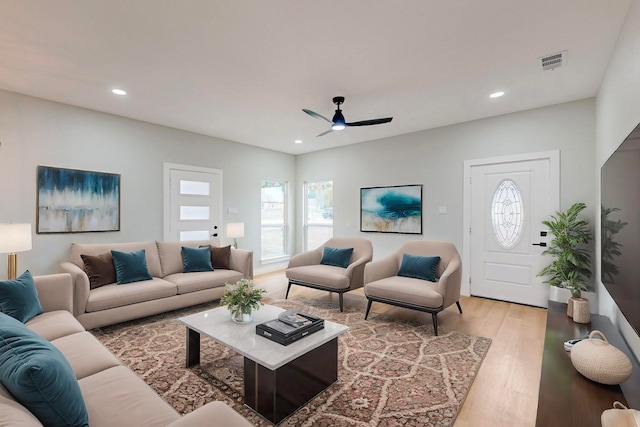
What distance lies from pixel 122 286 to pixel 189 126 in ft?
8.65

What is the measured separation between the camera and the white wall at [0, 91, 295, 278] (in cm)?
352

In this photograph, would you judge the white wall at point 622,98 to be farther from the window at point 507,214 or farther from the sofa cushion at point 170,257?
the sofa cushion at point 170,257

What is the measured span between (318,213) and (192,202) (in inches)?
106

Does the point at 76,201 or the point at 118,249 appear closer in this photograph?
the point at 118,249

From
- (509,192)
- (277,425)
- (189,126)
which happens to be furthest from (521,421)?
(189,126)

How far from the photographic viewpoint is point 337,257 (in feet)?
14.8

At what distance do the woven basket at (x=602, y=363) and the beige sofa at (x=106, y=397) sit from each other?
Answer: 162 centimetres

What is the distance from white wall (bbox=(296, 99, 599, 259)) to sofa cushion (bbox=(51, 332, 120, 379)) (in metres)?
4.33

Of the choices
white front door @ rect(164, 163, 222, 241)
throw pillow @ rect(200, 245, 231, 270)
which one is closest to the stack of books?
throw pillow @ rect(200, 245, 231, 270)

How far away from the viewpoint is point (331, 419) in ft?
6.18

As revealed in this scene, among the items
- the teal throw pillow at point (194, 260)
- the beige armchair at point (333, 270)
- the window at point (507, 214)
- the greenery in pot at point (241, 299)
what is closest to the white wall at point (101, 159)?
the teal throw pillow at point (194, 260)

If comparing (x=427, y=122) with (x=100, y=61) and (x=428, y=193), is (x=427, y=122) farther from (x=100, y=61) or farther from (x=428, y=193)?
(x=100, y=61)

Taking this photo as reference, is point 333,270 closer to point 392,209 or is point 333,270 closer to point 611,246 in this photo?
point 392,209

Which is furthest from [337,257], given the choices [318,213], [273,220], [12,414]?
[12,414]
